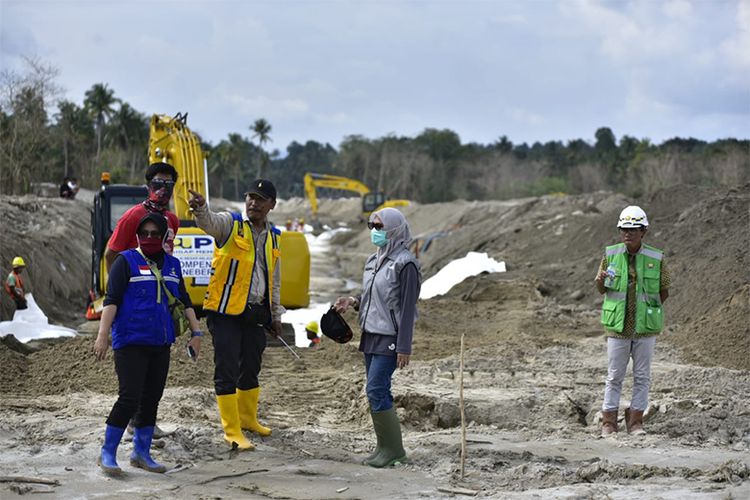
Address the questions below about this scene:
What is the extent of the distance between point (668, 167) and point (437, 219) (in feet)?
47.4

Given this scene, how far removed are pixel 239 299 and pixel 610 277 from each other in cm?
313

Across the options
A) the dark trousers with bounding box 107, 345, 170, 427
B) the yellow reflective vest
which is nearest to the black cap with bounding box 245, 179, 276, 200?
the yellow reflective vest

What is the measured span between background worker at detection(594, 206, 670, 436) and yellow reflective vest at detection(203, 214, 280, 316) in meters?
2.87

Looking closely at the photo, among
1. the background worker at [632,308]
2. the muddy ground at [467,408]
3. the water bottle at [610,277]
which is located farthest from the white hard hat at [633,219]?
the muddy ground at [467,408]

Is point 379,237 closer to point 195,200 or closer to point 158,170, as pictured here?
point 195,200

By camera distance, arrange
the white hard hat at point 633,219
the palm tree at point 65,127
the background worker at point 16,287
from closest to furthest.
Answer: the white hard hat at point 633,219 < the background worker at point 16,287 < the palm tree at point 65,127

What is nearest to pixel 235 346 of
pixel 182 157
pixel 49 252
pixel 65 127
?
pixel 182 157

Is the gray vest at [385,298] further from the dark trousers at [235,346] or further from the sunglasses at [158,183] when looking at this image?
the sunglasses at [158,183]

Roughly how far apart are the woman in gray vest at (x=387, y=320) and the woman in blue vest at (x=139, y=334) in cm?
144

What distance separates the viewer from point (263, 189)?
7184mm

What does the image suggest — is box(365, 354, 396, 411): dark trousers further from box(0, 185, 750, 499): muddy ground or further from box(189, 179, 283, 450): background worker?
box(189, 179, 283, 450): background worker

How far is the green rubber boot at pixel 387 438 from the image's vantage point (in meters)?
6.80

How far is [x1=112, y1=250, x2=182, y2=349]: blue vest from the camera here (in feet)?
20.6

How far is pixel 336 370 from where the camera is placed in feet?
39.7
